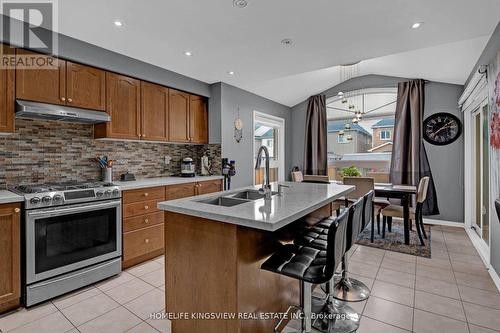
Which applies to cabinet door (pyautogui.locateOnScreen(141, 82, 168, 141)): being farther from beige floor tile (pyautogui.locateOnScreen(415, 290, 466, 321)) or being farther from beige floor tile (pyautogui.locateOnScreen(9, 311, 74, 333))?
beige floor tile (pyautogui.locateOnScreen(415, 290, 466, 321))

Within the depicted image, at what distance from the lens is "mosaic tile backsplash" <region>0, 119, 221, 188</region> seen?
256 cm

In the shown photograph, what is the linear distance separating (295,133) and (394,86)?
2363 millimetres

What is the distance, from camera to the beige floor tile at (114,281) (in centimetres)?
252

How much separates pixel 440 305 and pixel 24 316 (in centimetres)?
345

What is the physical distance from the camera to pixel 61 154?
9.51 ft

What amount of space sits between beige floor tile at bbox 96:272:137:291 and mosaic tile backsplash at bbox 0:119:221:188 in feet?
4.14

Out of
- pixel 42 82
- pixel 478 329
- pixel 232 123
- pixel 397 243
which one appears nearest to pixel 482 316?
pixel 478 329

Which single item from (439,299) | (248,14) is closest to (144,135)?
(248,14)

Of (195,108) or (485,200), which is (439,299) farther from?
(195,108)

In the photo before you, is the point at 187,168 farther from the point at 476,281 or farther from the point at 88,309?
the point at 476,281

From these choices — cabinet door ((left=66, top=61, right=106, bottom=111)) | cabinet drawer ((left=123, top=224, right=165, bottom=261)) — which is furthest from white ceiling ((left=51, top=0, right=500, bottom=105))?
cabinet drawer ((left=123, top=224, right=165, bottom=261))

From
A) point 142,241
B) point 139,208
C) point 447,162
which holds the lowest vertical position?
point 142,241

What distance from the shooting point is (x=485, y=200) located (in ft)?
11.4

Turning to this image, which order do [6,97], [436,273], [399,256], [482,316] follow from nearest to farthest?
[482,316] → [6,97] → [436,273] → [399,256]
